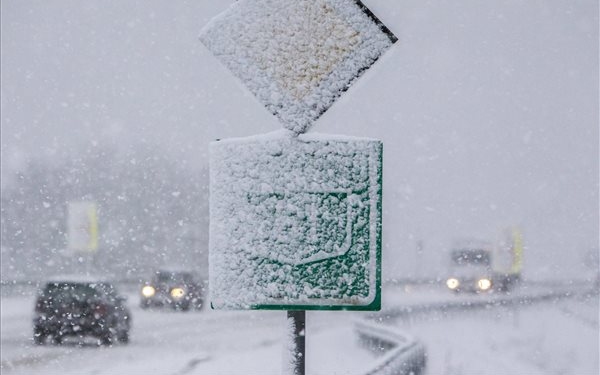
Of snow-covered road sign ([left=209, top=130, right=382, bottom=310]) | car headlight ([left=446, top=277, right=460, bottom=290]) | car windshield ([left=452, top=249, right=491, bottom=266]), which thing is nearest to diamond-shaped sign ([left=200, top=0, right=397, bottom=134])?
snow-covered road sign ([left=209, top=130, right=382, bottom=310])

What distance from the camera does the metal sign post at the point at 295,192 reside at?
87.5 inches

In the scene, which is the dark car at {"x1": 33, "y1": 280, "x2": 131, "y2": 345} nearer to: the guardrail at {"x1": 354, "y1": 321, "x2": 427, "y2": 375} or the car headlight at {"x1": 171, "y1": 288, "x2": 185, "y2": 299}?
the guardrail at {"x1": 354, "y1": 321, "x2": 427, "y2": 375}

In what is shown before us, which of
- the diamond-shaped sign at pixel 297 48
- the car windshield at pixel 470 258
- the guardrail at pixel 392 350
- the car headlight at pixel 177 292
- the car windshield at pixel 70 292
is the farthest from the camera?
the car windshield at pixel 470 258

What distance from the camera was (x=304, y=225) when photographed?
2225 millimetres

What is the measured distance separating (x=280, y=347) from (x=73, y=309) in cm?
445

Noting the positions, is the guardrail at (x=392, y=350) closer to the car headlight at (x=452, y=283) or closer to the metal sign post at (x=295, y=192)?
the metal sign post at (x=295, y=192)

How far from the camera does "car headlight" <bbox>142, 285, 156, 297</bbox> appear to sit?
30303 mm

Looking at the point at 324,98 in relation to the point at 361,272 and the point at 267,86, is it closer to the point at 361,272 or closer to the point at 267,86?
the point at 267,86

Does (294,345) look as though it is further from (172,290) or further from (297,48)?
(172,290)

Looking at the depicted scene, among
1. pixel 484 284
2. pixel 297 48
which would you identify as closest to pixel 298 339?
pixel 297 48

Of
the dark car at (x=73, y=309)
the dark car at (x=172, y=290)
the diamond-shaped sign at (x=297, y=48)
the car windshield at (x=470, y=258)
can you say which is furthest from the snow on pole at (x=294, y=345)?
the car windshield at (x=470, y=258)

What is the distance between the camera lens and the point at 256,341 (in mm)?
19703

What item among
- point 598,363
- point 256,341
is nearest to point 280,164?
point 598,363

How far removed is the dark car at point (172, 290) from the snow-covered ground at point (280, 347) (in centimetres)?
48
